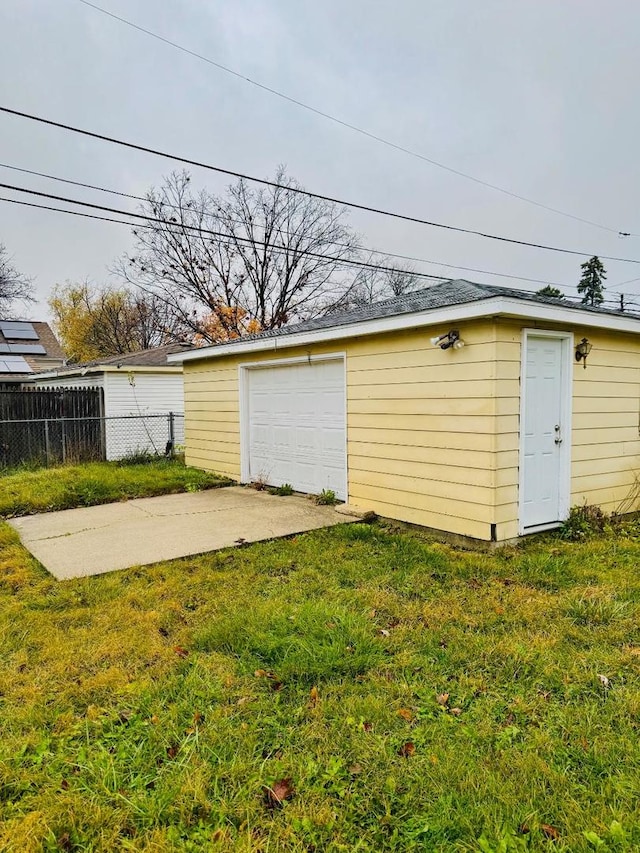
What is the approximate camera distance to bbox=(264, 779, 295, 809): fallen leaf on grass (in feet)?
6.20

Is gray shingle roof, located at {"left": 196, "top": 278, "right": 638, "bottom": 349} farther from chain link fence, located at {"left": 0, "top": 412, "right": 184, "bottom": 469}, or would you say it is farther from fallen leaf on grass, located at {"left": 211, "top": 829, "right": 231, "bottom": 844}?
chain link fence, located at {"left": 0, "top": 412, "right": 184, "bottom": 469}

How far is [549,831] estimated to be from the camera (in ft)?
5.63

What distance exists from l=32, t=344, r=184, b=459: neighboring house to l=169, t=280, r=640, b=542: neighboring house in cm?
587

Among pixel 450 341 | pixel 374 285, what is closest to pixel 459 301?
pixel 450 341

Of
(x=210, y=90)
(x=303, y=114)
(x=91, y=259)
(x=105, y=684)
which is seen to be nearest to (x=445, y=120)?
(x=303, y=114)

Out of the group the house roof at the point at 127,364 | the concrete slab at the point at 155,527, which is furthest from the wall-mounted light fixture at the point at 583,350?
the house roof at the point at 127,364

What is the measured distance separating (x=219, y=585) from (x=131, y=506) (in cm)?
356

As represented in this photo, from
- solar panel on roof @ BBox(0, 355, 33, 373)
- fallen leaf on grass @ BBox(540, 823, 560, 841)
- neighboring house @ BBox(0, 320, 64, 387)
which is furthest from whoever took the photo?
neighboring house @ BBox(0, 320, 64, 387)

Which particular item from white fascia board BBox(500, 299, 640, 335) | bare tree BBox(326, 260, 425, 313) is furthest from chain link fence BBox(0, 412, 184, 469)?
bare tree BBox(326, 260, 425, 313)

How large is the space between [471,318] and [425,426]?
1.26m

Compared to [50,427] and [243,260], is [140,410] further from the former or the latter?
[243,260]

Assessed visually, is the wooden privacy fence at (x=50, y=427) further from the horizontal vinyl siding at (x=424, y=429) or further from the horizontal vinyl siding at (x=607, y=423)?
the horizontal vinyl siding at (x=607, y=423)

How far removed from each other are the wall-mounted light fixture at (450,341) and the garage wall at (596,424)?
41cm

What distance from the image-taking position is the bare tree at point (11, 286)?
78.7 ft
